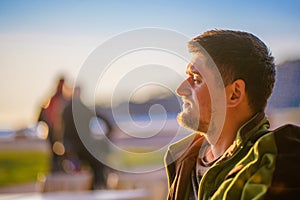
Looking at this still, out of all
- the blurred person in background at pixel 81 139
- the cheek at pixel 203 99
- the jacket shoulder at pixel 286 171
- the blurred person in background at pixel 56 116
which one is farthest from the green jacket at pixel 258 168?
the blurred person in background at pixel 56 116

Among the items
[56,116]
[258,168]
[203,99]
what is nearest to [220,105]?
[203,99]

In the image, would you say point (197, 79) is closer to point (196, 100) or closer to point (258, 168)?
point (196, 100)

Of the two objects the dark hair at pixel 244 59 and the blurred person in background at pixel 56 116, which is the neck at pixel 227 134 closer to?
the dark hair at pixel 244 59

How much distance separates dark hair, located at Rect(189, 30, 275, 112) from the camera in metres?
1.25

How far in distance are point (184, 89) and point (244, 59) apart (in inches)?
5.5

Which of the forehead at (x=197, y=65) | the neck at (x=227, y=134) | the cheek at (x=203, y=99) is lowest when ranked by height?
the neck at (x=227, y=134)

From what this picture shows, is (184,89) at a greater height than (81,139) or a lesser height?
greater

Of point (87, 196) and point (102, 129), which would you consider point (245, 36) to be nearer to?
point (87, 196)

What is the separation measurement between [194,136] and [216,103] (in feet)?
0.51

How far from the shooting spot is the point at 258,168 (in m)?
1.06

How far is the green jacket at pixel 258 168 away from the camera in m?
1.05

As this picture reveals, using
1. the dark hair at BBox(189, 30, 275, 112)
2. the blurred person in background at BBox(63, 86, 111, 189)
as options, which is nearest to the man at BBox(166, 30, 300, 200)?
the dark hair at BBox(189, 30, 275, 112)

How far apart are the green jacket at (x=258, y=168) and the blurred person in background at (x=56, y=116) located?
12.4ft

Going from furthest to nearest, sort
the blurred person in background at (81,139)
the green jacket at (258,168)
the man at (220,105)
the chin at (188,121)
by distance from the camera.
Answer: the blurred person in background at (81,139), the chin at (188,121), the man at (220,105), the green jacket at (258,168)
